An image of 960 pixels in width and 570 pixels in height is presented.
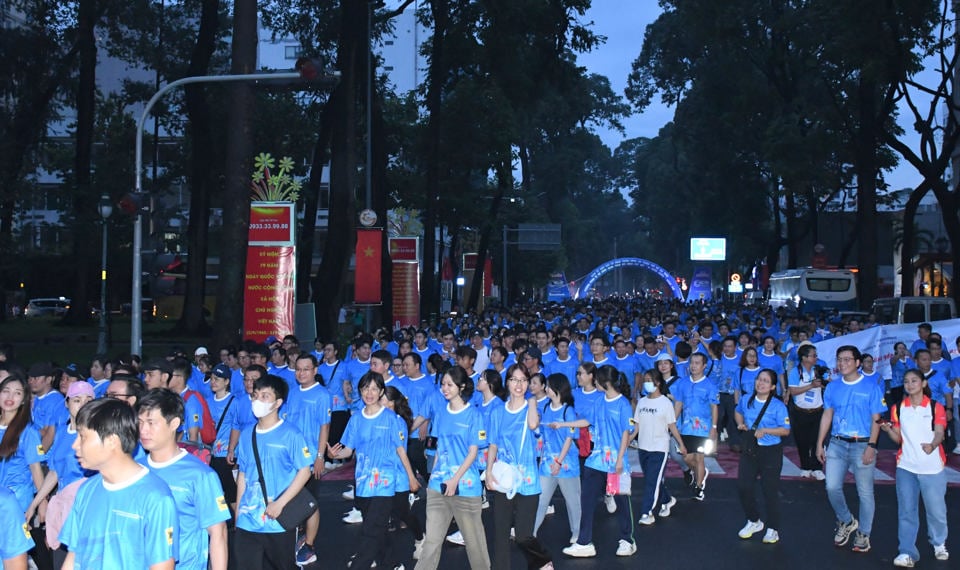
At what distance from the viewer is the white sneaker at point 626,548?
9633 mm

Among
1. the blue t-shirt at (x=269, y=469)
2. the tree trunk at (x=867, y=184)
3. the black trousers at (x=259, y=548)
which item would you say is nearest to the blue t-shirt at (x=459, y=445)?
the blue t-shirt at (x=269, y=469)

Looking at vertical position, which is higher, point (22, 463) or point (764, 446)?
point (22, 463)

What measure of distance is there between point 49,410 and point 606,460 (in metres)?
4.74

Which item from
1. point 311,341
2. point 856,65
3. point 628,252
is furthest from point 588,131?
point 628,252

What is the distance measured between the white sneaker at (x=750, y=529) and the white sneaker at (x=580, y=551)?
1547 millimetres

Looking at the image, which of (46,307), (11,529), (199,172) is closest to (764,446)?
(11,529)

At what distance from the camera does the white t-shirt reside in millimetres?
10586

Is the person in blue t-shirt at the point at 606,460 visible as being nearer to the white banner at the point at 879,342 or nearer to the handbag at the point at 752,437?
the handbag at the point at 752,437

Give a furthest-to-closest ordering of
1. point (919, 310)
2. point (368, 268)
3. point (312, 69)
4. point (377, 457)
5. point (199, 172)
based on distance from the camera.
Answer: point (199, 172) → point (919, 310) → point (368, 268) → point (312, 69) → point (377, 457)

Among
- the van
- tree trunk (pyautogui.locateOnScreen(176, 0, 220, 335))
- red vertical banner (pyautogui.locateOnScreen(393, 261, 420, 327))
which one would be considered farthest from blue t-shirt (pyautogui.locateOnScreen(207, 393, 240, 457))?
the van

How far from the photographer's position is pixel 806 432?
553 inches

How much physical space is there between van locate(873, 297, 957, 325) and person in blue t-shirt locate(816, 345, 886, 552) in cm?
2237

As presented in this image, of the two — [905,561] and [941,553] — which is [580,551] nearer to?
[905,561]

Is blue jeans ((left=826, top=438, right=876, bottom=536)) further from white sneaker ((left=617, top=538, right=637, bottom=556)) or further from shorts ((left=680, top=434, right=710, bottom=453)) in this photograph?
shorts ((left=680, top=434, right=710, bottom=453))
